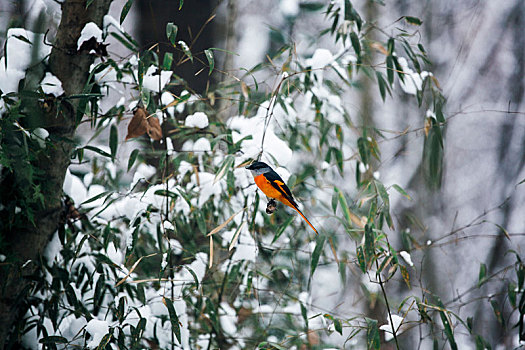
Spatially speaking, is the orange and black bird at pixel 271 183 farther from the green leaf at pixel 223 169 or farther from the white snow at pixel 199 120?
the white snow at pixel 199 120

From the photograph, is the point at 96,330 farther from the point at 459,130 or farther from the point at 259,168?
the point at 459,130

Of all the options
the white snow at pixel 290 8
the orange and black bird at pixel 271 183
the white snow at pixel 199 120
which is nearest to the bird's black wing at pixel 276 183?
the orange and black bird at pixel 271 183

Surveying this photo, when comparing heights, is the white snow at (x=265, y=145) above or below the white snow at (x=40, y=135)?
above

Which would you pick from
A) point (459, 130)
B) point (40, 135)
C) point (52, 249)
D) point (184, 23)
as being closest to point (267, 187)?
point (40, 135)

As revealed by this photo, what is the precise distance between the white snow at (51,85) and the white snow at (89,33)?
106mm

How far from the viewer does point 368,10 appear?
3783mm

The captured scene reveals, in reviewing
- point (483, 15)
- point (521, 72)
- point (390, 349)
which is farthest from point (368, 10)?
point (390, 349)

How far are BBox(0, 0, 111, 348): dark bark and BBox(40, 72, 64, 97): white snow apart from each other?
0.02m

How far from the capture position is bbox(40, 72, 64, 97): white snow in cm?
123

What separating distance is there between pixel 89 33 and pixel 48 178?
15.9 inches

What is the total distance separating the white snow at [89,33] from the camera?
1.23 metres

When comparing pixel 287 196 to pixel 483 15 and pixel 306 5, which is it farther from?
pixel 483 15

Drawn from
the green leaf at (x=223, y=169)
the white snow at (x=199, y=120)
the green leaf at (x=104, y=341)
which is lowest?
the green leaf at (x=104, y=341)

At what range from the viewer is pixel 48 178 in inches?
50.9
